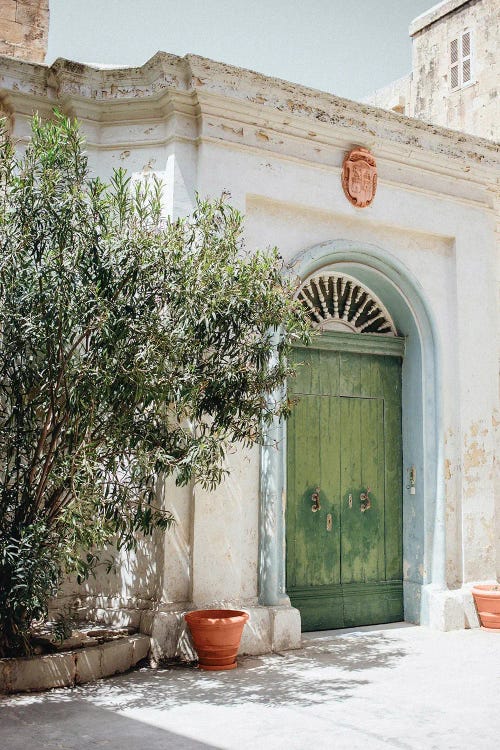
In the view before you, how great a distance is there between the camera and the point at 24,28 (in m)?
8.58

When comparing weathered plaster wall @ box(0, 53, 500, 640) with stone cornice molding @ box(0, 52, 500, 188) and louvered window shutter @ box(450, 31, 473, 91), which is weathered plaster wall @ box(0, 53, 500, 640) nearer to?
stone cornice molding @ box(0, 52, 500, 188)

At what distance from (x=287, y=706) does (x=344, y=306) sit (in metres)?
4.14

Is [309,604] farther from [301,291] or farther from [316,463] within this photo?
[301,291]

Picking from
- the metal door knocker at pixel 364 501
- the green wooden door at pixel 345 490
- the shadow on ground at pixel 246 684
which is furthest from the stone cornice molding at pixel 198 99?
the shadow on ground at pixel 246 684

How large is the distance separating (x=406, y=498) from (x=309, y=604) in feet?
4.87

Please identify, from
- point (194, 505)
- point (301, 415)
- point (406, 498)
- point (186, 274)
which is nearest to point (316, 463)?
point (301, 415)

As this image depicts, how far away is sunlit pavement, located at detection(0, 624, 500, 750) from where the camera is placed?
4.25m

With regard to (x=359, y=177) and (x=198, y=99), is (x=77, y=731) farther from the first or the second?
(x=359, y=177)

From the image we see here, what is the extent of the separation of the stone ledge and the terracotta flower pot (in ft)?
11.1

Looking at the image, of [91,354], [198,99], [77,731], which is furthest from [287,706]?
[198,99]

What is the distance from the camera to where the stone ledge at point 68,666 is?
5078 millimetres

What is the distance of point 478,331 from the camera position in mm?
8133

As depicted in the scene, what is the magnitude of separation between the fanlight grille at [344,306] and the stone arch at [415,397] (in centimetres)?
8

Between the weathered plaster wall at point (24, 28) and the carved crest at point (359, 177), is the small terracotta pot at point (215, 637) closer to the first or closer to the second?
the carved crest at point (359, 177)
